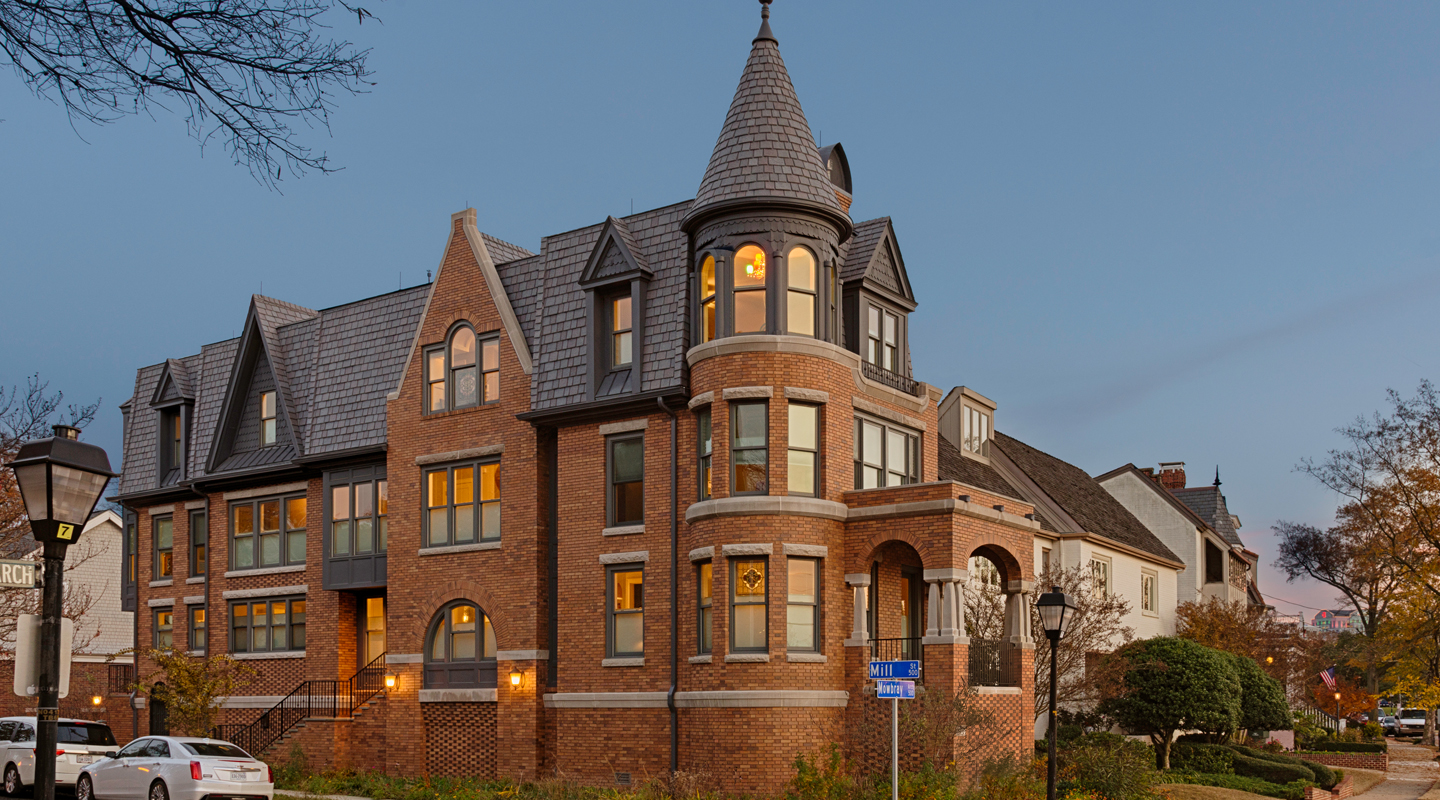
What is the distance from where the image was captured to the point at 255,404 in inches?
1532

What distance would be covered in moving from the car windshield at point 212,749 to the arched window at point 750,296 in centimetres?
1268

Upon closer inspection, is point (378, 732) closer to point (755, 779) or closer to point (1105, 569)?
point (755, 779)

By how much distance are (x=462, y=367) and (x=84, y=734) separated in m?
11.6

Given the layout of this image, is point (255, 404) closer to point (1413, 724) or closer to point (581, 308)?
point (581, 308)

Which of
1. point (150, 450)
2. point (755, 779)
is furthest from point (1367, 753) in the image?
point (150, 450)

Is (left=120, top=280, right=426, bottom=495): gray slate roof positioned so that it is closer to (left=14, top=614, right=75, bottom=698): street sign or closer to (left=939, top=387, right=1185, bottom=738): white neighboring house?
(left=939, top=387, right=1185, bottom=738): white neighboring house

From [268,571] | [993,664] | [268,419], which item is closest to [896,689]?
[993,664]

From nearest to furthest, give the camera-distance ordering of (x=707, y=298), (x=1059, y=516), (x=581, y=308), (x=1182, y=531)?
(x=707, y=298), (x=581, y=308), (x=1059, y=516), (x=1182, y=531)

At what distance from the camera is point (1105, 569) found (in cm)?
4297

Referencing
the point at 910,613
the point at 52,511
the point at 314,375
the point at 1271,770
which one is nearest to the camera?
the point at 52,511

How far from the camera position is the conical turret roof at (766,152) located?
1097 inches

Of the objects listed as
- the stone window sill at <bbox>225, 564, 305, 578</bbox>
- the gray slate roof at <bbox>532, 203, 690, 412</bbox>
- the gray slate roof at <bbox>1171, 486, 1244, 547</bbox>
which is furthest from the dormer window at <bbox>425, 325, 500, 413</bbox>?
the gray slate roof at <bbox>1171, 486, 1244, 547</bbox>

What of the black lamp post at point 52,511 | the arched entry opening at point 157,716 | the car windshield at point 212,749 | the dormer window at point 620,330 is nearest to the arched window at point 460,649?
the car windshield at point 212,749

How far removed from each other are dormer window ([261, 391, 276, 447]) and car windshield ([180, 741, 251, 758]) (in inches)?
553
